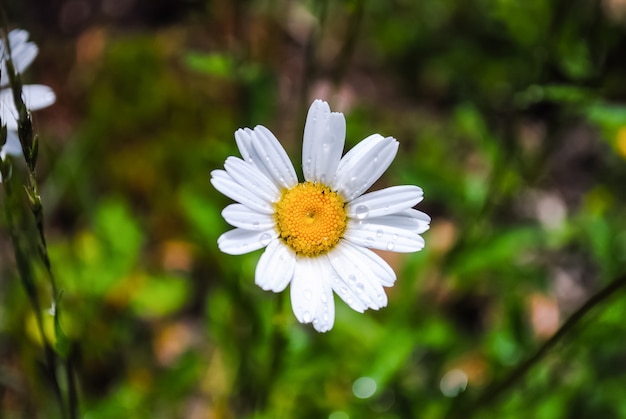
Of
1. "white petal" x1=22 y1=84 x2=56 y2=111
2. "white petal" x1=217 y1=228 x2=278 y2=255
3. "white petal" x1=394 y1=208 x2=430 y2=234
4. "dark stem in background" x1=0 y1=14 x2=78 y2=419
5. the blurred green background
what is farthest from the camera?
the blurred green background

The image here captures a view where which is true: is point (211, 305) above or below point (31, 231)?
below

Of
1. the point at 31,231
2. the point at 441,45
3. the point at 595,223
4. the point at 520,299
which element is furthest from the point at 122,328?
the point at 441,45

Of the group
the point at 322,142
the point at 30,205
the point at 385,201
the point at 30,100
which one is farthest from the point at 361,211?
the point at 30,100

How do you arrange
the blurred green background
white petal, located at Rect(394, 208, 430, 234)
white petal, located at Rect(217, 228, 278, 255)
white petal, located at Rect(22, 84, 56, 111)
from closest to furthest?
white petal, located at Rect(217, 228, 278, 255)
white petal, located at Rect(394, 208, 430, 234)
white petal, located at Rect(22, 84, 56, 111)
the blurred green background

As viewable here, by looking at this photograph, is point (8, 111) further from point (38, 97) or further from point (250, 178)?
point (250, 178)

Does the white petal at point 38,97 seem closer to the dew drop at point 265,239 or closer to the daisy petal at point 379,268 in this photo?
the dew drop at point 265,239

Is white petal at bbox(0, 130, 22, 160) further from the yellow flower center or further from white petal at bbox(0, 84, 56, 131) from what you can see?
the yellow flower center

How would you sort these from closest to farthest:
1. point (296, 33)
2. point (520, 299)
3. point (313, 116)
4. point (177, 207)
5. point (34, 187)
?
point (34, 187) < point (313, 116) < point (520, 299) < point (177, 207) < point (296, 33)

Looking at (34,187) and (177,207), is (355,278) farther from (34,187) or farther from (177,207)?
(177,207)

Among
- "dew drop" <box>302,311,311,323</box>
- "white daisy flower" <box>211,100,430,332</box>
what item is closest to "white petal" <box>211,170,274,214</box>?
"white daisy flower" <box>211,100,430,332</box>
